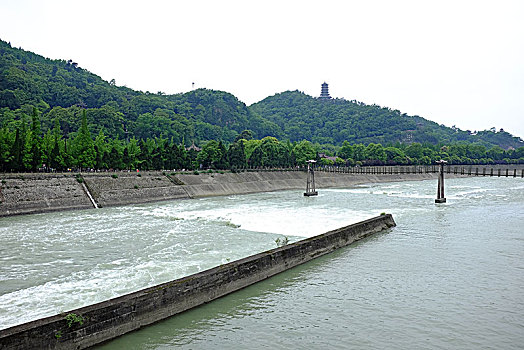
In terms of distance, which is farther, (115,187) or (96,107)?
(96,107)

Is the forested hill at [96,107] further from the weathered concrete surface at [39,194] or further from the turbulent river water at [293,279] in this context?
the turbulent river water at [293,279]

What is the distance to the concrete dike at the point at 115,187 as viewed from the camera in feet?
121

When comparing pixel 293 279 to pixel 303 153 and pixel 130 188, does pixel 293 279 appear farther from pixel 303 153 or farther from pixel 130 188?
pixel 303 153

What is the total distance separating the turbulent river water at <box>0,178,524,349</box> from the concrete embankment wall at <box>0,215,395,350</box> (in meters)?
0.33

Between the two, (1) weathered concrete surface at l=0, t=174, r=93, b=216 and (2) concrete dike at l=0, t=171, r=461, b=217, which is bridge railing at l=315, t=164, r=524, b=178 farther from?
(1) weathered concrete surface at l=0, t=174, r=93, b=216

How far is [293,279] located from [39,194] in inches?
1133

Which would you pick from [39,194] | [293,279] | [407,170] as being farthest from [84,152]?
[407,170]

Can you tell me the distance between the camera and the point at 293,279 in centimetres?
1731

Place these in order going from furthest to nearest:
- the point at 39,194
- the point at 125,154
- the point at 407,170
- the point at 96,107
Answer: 1. the point at 96,107
2. the point at 407,170
3. the point at 125,154
4. the point at 39,194

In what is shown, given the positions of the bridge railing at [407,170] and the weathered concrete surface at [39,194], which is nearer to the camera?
the weathered concrete surface at [39,194]

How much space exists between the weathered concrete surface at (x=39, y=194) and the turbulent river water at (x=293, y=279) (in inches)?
130

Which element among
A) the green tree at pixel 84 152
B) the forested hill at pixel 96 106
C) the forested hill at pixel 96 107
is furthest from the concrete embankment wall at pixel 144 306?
the forested hill at pixel 96 106

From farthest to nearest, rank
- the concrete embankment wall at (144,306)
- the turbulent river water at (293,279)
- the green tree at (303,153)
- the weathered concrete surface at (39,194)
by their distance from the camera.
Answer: the green tree at (303,153) → the weathered concrete surface at (39,194) → the turbulent river water at (293,279) → the concrete embankment wall at (144,306)

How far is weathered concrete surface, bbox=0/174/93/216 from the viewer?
3528 cm
